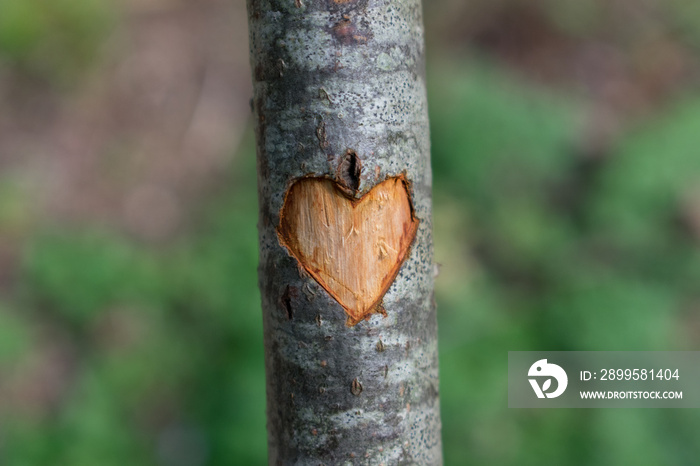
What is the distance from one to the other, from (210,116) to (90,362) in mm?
1770

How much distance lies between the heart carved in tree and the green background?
200cm

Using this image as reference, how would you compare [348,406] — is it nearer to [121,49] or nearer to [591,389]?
[591,389]

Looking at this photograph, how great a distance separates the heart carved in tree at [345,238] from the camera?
757mm

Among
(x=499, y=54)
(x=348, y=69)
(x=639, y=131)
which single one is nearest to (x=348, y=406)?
(x=348, y=69)
